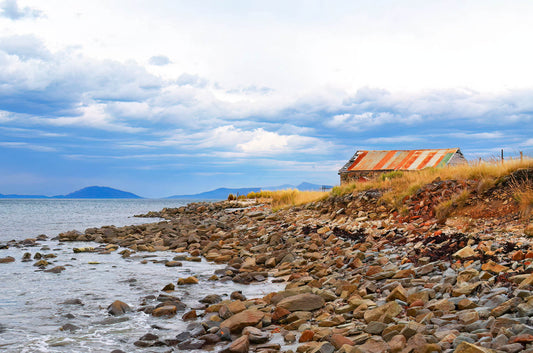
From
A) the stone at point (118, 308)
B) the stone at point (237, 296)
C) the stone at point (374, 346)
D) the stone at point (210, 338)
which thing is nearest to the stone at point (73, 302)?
the stone at point (118, 308)

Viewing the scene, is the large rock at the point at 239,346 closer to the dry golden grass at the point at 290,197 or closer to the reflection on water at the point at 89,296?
the reflection on water at the point at 89,296

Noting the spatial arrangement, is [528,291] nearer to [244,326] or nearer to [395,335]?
[395,335]

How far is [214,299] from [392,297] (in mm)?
3862

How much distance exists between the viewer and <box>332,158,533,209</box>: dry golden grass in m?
13.0

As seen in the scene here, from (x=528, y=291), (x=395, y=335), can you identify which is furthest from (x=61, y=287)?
(x=528, y=291)

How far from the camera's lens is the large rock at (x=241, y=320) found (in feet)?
22.9

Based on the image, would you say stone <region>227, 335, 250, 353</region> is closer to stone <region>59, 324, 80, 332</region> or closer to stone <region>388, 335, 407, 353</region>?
stone <region>388, 335, 407, 353</region>

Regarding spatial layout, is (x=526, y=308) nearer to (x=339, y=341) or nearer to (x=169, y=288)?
(x=339, y=341)

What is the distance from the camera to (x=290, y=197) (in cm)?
2833

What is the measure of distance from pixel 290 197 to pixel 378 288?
2020 centimetres

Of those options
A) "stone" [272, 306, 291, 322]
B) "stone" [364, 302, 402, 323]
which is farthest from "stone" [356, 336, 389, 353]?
"stone" [272, 306, 291, 322]

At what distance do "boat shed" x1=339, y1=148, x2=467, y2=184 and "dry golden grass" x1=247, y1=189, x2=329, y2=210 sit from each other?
4857 millimetres

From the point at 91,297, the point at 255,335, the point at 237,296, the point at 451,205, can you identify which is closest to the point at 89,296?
the point at 91,297

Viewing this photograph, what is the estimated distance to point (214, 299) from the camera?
9000 mm
